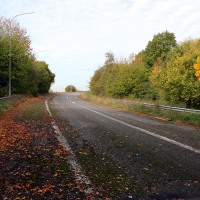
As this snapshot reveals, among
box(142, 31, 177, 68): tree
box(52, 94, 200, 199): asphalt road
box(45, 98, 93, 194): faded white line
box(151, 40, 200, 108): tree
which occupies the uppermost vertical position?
box(142, 31, 177, 68): tree

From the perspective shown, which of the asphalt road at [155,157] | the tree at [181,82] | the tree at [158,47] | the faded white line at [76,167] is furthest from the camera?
the tree at [158,47]

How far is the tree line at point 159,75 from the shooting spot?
31.5 meters

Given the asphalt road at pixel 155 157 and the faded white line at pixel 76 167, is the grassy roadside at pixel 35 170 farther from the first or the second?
the asphalt road at pixel 155 157

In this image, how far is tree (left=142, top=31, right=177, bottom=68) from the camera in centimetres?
5878

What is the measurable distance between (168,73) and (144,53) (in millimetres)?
30314

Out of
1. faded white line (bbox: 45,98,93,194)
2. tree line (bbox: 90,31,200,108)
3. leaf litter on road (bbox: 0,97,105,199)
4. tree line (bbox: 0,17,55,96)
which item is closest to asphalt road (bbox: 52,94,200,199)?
faded white line (bbox: 45,98,93,194)

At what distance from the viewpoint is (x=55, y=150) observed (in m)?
8.41

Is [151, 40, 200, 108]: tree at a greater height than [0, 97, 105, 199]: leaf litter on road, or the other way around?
[151, 40, 200, 108]: tree

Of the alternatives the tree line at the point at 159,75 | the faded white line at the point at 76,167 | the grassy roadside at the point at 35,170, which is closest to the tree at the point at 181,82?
the tree line at the point at 159,75

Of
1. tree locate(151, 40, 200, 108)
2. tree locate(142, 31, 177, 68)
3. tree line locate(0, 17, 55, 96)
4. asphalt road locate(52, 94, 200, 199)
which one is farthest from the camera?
tree locate(142, 31, 177, 68)

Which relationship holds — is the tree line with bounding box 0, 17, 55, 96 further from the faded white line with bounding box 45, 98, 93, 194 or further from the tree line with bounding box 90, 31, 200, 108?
the faded white line with bounding box 45, 98, 93, 194

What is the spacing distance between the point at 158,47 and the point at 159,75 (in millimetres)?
25689

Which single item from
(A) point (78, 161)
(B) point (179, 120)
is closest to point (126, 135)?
(A) point (78, 161)

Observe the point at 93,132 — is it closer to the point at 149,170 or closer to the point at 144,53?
the point at 149,170
